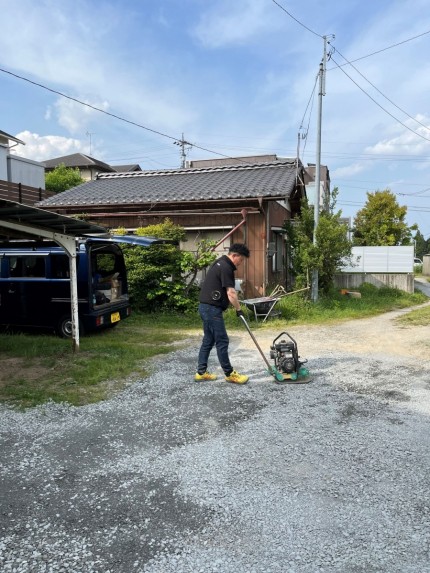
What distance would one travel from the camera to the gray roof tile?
421 inches

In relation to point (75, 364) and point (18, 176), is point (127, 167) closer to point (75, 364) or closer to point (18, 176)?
point (18, 176)

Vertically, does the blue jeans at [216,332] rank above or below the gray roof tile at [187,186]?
below

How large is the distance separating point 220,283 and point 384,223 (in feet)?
60.2

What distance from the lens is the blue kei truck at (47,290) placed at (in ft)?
23.2

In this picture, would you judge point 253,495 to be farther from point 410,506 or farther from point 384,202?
point 384,202

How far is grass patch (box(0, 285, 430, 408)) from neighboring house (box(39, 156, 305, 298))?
5.59ft

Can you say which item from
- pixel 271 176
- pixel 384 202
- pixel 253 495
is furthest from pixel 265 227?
pixel 384 202

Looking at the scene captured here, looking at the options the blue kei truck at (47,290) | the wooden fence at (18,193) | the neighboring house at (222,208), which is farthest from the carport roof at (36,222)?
the wooden fence at (18,193)

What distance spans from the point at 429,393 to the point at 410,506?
2432mm

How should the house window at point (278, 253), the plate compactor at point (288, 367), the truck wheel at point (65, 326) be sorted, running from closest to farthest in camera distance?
the plate compactor at point (288, 367) → the truck wheel at point (65, 326) → the house window at point (278, 253)

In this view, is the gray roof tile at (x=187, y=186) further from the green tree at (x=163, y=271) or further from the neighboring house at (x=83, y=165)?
the neighboring house at (x=83, y=165)

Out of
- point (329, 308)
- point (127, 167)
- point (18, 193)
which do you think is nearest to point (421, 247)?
point (127, 167)

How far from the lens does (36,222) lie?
5879mm

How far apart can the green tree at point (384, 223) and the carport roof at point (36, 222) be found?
54.8ft
